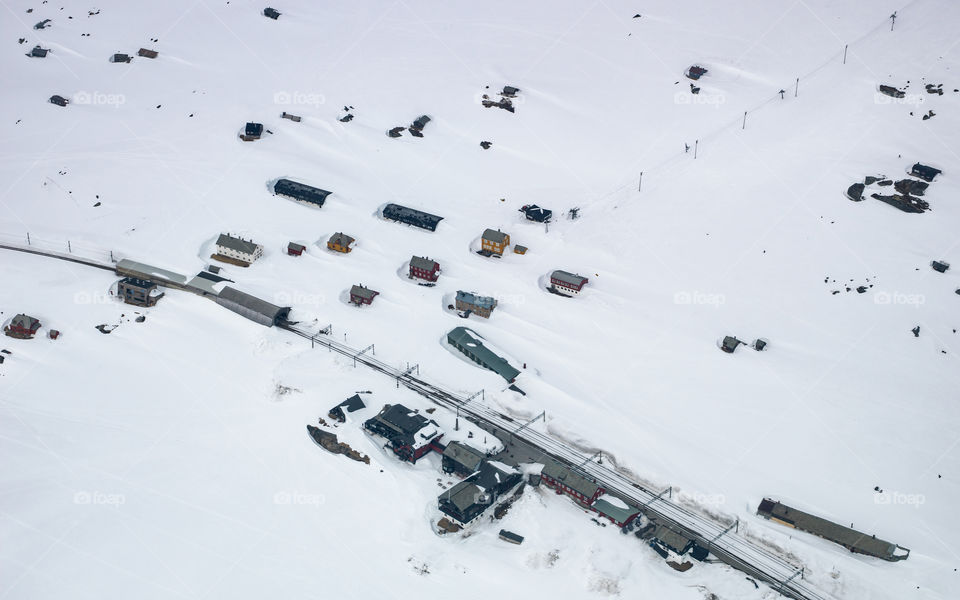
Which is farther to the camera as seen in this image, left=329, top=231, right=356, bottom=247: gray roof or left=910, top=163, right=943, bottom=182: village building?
left=910, top=163, right=943, bottom=182: village building

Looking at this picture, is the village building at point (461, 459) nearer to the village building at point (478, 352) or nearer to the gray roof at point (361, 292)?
the village building at point (478, 352)

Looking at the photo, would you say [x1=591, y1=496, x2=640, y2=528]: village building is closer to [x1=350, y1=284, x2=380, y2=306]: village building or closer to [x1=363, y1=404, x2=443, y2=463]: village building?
[x1=363, y1=404, x2=443, y2=463]: village building

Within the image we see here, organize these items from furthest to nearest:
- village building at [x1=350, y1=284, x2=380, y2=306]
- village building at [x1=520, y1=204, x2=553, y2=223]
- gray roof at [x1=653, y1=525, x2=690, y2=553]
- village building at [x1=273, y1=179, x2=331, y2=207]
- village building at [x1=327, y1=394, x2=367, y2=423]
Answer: village building at [x1=273, y1=179, x2=331, y2=207] < village building at [x1=520, y1=204, x2=553, y2=223] < village building at [x1=350, y1=284, x2=380, y2=306] < village building at [x1=327, y1=394, x2=367, y2=423] < gray roof at [x1=653, y1=525, x2=690, y2=553]

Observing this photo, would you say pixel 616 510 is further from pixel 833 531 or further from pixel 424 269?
pixel 424 269

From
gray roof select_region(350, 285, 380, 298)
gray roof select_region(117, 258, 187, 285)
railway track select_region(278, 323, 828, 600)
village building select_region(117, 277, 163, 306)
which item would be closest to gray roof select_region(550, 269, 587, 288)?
gray roof select_region(350, 285, 380, 298)

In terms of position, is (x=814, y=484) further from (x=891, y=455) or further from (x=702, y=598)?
(x=702, y=598)

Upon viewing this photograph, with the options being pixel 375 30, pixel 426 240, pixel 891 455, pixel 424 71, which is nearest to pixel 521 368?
pixel 426 240

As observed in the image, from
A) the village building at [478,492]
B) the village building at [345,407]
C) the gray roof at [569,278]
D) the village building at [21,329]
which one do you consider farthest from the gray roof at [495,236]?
the village building at [21,329]
